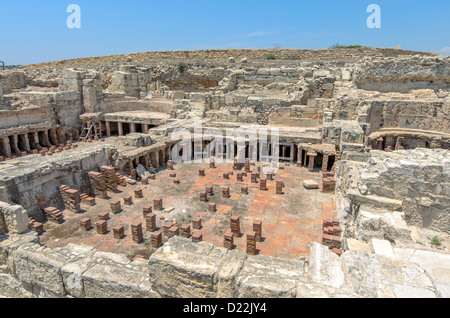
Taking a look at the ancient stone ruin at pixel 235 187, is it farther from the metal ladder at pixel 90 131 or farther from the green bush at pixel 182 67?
the green bush at pixel 182 67

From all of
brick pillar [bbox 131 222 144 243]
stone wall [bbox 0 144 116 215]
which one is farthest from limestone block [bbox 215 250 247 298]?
stone wall [bbox 0 144 116 215]

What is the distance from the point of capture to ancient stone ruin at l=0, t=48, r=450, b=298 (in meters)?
3.97

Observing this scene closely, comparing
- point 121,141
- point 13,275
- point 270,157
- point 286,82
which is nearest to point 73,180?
point 121,141

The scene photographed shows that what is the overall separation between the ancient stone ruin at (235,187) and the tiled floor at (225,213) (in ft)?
0.19

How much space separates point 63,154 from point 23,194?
2.65m

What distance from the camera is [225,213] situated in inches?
385

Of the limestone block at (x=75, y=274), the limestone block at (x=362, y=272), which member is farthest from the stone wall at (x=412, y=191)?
the limestone block at (x=75, y=274)

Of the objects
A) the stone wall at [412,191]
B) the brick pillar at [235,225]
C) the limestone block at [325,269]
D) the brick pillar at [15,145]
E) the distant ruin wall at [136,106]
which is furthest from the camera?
the distant ruin wall at [136,106]

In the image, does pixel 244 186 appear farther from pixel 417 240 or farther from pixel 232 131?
Answer: pixel 417 240

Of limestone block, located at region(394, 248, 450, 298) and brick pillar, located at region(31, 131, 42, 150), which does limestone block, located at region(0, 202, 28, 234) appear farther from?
brick pillar, located at region(31, 131, 42, 150)

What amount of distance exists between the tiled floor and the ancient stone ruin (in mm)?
59

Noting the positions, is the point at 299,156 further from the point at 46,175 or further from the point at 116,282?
the point at 116,282

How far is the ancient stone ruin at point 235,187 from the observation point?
397 cm

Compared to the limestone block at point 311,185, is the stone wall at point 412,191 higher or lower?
higher
